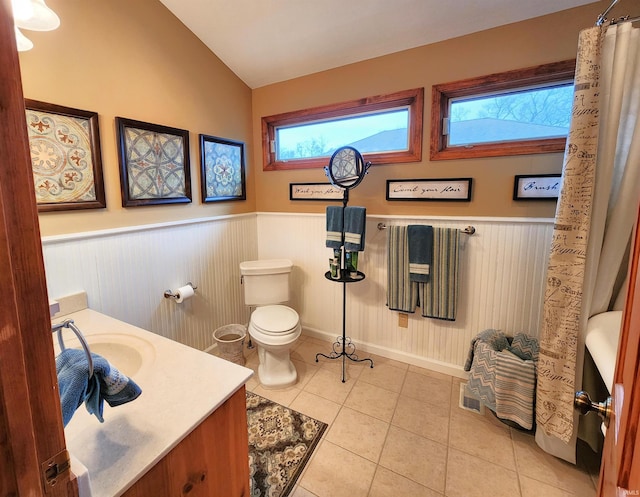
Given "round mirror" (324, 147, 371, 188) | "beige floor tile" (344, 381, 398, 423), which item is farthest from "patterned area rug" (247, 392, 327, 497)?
"round mirror" (324, 147, 371, 188)

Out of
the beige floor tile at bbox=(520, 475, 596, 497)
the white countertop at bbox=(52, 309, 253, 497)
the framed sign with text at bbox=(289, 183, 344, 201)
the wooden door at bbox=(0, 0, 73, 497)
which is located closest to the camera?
the wooden door at bbox=(0, 0, 73, 497)

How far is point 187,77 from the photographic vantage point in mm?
2207

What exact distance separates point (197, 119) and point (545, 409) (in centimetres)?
280

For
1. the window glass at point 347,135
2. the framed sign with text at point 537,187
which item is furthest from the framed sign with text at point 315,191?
the framed sign with text at point 537,187

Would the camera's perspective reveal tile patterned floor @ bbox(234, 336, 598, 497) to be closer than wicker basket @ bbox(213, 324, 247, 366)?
Yes

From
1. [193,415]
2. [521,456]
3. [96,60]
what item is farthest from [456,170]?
[96,60]

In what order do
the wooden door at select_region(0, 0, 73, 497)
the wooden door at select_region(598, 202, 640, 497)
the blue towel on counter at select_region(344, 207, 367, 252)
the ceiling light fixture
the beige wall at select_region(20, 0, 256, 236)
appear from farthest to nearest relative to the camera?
1. the blue towel on counter at select_region(344, 207, 367, 252)
2. the beige wall at select_region(20, 0, 256, 236)
3. the ceiling light fixture
4. the wooden door at select_region(598, 202, 640, 497)
5. the wooden door at select_region(0, 0, 73, 497)

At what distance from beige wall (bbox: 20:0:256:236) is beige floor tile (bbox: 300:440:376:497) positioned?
1.76 meters

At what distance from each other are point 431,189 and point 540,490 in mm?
1738

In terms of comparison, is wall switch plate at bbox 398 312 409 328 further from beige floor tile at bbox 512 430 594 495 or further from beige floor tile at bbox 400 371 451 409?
beige floor tile at bbox 512 430 594 495

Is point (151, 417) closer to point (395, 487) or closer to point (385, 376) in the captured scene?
point (395, 487)

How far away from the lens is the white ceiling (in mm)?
1825

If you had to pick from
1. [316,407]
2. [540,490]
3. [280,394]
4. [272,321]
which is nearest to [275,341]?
[272,321]

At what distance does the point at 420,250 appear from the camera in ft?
7.09
